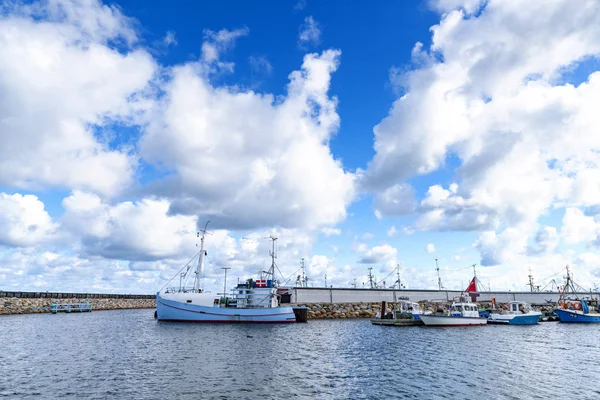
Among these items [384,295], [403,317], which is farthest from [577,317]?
[384,295]

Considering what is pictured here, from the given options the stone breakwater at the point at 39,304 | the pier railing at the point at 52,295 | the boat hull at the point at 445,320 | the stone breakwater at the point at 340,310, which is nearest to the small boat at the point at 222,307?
the stone breakwater at the point at 340,310

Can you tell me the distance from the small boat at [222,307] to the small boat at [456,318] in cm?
2696

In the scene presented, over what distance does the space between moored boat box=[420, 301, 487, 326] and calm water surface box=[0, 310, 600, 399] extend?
557 inches

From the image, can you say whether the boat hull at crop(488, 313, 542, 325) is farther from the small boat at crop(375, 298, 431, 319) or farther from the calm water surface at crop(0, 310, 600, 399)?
the calm water surface at crop(0, 310, 600, 399)

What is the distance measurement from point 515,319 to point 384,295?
39.9m

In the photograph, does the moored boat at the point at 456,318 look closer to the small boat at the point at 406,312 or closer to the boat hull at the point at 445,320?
the boat hull at the point at 445,320

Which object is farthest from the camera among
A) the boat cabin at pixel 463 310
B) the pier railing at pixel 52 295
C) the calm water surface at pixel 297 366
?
the pier railing at pixel 52 295

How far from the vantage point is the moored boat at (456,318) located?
229 ft

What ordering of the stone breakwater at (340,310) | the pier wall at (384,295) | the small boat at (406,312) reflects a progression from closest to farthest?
the small boat at (406,312) → the stone breakwater at (340,310) → the pier wall at (384,295)

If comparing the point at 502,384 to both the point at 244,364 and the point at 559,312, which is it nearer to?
the point at 244,364

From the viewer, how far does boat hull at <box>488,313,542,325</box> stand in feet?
255

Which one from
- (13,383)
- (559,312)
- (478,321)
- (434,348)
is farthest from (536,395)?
(559,312)

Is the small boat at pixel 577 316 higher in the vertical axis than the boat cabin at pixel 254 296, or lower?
lower

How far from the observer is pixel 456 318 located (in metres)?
70.1
